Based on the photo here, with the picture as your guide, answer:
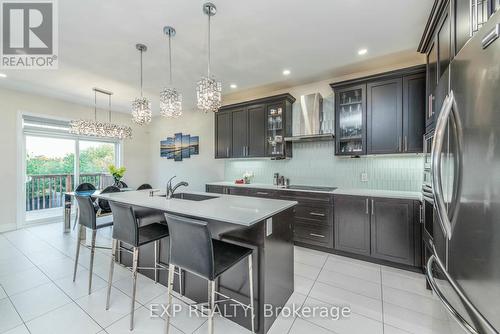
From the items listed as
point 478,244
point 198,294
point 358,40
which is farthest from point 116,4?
point 478,244

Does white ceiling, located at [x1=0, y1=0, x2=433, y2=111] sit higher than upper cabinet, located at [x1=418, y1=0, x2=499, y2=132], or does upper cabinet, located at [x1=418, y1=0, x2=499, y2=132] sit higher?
white ceiling, located at [x1=0, y1=0, x2=433, y2=111]

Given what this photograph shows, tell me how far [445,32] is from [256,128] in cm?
288

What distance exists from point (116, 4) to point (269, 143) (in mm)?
2851

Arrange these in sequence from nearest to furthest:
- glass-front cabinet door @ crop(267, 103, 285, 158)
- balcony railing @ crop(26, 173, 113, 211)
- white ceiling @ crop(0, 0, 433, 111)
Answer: white ceiling @ crop(0, 0, 433, 111) → glass-front cabinet door @ crop(267, 103, 285, 158) → balcony railing @ crop(26, 173, 113, 211)

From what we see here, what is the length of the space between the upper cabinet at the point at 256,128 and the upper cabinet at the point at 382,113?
0.92 meters

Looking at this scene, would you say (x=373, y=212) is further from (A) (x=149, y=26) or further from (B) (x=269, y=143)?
(A) (x=149, y=26)

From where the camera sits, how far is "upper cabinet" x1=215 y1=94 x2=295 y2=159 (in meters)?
3.89

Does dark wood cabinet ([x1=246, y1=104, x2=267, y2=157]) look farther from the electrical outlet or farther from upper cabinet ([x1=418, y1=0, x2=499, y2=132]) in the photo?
upper cabinet ([x1=418, y1=0, x2=499, y2=132])

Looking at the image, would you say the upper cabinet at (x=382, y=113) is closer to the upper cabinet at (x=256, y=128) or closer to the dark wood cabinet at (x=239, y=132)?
the upper cabinet at (x=256, y=128)

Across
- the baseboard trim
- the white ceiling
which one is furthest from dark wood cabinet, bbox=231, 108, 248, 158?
the baseboard trim

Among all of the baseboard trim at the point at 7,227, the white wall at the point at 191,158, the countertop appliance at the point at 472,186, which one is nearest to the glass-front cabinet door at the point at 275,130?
the white wall at the point at 191,158

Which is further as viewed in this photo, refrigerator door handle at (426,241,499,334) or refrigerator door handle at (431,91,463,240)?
refrigerator door handle at (431,91,463,240)

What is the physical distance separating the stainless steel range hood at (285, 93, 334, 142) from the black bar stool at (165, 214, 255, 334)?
2.55m

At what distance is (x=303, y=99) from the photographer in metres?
3.69
